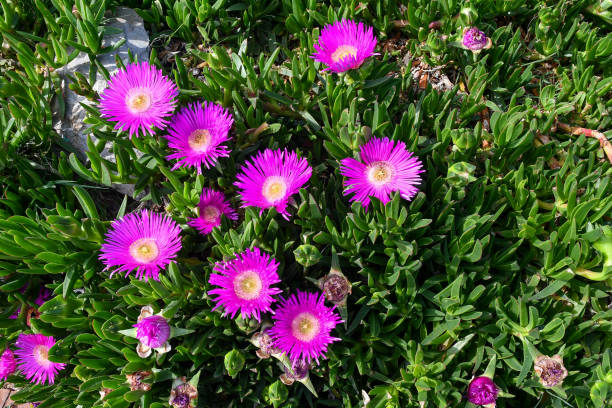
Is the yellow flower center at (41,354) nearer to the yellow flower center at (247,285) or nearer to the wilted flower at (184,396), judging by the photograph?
the wilted flower at (184,396)

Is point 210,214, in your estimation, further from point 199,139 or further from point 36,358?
point 36,358

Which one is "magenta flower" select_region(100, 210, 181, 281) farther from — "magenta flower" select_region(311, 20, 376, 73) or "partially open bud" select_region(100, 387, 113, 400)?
"magenta flower" select_region(311, 20, 376, 73)

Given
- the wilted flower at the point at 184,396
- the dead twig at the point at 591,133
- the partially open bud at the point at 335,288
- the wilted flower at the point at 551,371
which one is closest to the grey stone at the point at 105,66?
the wilted flower at the point at 184,396

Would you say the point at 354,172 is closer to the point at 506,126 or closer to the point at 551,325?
the point at 506,126

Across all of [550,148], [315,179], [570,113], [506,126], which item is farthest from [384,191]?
[570,113]

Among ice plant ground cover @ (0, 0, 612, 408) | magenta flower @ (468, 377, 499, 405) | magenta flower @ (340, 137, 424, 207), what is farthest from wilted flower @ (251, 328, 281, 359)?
magenta flower @ (468, 377, 499, 405)
